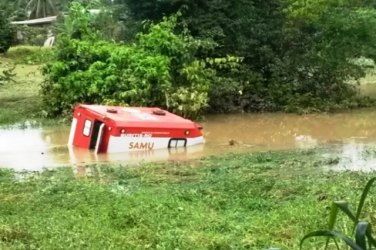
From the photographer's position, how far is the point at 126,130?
34.3 feet

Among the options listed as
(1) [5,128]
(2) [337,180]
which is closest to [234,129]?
(1) [5,128]

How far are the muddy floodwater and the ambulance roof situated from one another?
1.46 feet

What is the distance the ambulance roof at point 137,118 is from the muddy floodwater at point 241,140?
0.44 meters

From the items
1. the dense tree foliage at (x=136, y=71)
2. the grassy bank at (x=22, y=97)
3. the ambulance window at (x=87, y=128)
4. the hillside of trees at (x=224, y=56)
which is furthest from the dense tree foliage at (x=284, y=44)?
the ambulance window at (x=87, y=128)

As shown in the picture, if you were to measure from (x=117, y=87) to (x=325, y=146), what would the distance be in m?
5.07

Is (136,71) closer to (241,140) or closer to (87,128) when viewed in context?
(241,140)

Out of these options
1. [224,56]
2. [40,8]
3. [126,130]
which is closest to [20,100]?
[224,56]

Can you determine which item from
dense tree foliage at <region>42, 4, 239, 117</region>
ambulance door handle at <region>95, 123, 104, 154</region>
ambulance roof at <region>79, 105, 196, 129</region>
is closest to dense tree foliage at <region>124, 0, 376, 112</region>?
dense tree foliage at <region>42, 4, 239, 117</region>

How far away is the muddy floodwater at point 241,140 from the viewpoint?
996 cm

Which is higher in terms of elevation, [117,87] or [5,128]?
[117,87]

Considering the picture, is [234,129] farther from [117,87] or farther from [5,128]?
[5,128]

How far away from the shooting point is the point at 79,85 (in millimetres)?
14461

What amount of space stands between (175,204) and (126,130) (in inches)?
184

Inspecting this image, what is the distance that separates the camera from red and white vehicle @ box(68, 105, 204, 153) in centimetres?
1045
